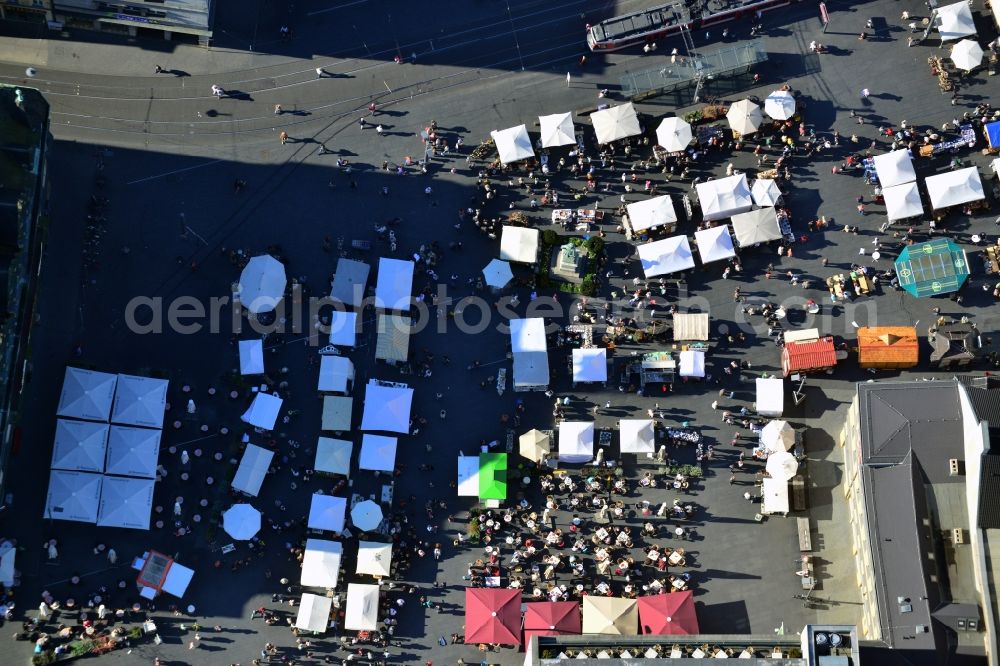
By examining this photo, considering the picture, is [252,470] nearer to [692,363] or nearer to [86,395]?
[86,395]

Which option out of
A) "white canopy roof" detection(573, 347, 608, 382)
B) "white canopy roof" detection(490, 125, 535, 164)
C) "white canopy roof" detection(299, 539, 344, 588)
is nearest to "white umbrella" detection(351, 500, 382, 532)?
"white canopy roof" detection(299, 539, 344, 588)

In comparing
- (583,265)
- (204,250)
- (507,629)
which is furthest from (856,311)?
(204,250)

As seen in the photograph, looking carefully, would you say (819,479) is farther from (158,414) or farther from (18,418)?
(18,418)

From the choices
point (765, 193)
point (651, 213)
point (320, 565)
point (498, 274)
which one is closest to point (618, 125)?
point (651, 213)

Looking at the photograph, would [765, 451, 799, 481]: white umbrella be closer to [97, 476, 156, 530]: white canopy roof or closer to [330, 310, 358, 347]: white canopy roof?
[330, 310, 358, 347]: white canopy roof

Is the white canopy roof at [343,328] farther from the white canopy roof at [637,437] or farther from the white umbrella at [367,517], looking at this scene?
the white canopy roof at [637,437]

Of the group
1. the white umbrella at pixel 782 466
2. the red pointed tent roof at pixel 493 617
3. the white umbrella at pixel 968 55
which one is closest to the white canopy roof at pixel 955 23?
the white umbrella at pixel 968 55

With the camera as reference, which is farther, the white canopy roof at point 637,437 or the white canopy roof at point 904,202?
the white canopy roof at point 904,202
